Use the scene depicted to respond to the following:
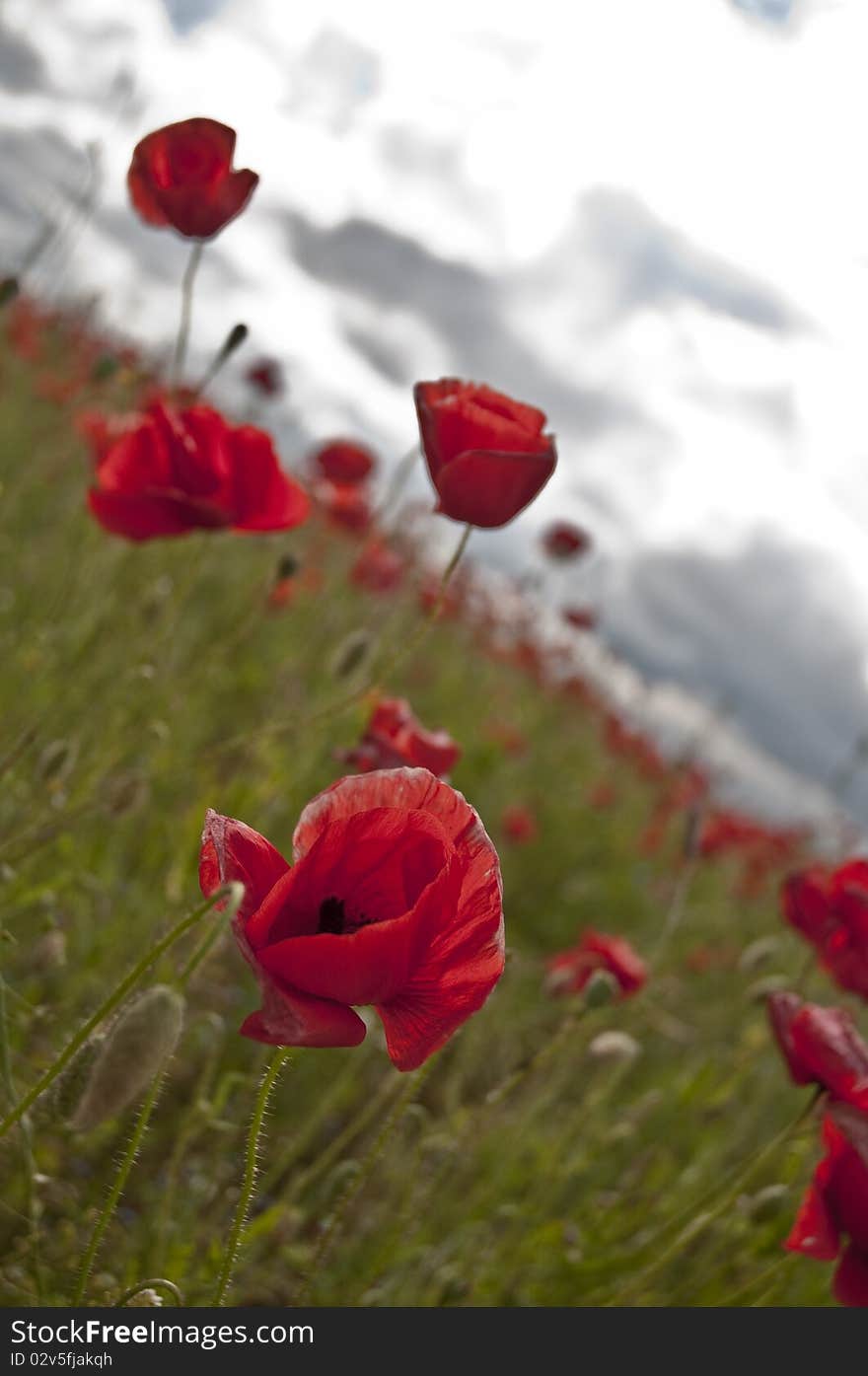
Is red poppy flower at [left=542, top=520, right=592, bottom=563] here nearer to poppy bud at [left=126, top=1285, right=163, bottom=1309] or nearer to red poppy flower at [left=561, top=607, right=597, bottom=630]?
red poppy flower at [left=561, top=607, right=597, bottom=630]

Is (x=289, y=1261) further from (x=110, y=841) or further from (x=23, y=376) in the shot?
(x=23, y=376)

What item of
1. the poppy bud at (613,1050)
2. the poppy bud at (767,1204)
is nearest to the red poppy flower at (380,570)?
the poppy bud at (613,1050)

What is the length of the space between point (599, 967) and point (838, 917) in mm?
444

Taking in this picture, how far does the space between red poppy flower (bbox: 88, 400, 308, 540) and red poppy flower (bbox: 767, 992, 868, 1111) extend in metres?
1.03

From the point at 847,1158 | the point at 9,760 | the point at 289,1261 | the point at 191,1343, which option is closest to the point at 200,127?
the point at 9,760

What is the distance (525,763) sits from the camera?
22.4 ft

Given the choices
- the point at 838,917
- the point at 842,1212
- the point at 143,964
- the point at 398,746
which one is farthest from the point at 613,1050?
the point at 143,964

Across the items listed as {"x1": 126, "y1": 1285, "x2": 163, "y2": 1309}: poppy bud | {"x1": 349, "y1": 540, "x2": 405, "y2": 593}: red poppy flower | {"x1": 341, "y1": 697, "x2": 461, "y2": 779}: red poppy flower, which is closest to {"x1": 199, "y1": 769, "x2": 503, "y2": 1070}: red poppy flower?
{"x1": 126, "y1": 1285, "x2": 163, "y2": 1309}: poppy bud

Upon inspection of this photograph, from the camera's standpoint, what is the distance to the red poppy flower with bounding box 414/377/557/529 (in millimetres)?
1320

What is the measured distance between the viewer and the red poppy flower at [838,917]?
189 centimetres

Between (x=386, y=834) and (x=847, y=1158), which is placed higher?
(x=386, y=834)

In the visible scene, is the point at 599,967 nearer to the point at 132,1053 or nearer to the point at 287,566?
the point at 287,566

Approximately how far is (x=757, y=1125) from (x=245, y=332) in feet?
12.0

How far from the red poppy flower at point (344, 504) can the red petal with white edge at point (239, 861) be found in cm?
309
